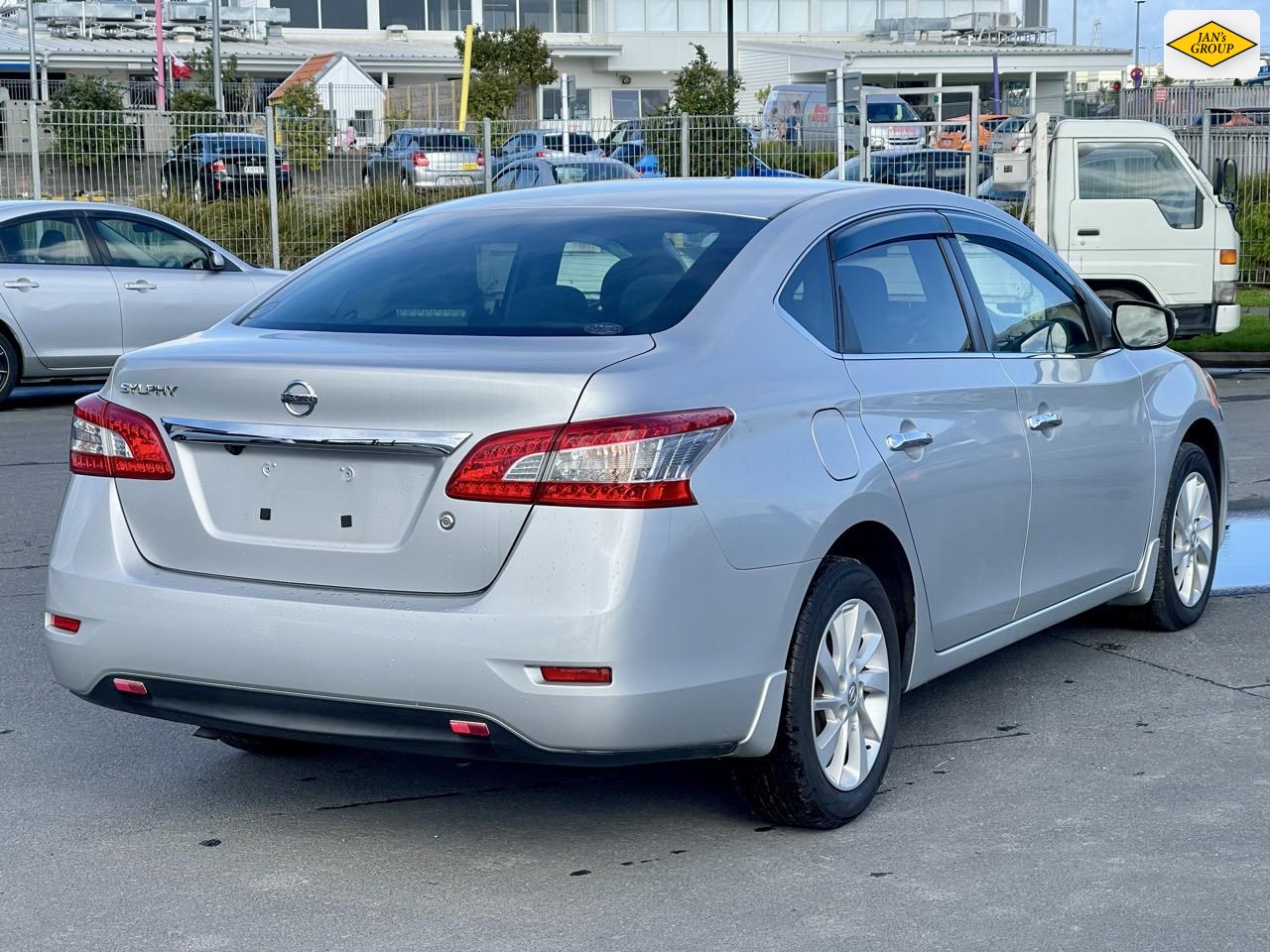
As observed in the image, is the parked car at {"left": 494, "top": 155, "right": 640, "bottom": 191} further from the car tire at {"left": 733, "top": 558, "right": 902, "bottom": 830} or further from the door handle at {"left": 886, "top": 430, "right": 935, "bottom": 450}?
the car tire at {"left": 733, "top": 558, "right": 902, "bottom": 830}

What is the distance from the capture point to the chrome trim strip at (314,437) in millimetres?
3822

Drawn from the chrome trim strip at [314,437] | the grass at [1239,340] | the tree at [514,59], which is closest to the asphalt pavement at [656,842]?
the chrome trim strip at [314,437]

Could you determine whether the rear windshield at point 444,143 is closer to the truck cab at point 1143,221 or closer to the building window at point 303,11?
the truck cab at point 1143,221

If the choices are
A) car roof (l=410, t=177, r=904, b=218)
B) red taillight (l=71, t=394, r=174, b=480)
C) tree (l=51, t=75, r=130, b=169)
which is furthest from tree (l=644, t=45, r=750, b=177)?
red taillight (l=71, t=394, r=174, b=480)

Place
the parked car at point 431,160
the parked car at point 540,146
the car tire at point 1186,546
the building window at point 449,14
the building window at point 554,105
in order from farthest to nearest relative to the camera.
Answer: the building window at point 449,14 < the building window at point 554,105 < the parked car at point 540,146 < the parked car at point 431,160 < the car tire at point 1186,546

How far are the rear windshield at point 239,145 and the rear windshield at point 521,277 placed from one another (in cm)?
1810

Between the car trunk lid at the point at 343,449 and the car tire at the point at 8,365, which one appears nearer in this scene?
the car trunk lid at the point at 343,449

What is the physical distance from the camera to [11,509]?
9273 mm

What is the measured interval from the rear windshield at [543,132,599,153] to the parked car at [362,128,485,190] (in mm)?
2402

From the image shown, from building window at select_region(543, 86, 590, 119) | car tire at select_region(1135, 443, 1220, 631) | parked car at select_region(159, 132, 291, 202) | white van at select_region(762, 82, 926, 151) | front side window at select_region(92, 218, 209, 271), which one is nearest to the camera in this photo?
car tire at select_region(1135, 443, 1220, 631)

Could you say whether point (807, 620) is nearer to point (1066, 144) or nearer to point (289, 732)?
point (289, 732)

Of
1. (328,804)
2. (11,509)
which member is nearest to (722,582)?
(328,804)

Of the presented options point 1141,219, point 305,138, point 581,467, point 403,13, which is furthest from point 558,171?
point 403,13

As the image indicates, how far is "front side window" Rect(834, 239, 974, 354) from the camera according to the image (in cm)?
469
